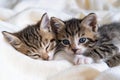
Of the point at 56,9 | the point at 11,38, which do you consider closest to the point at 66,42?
the point at 11,38

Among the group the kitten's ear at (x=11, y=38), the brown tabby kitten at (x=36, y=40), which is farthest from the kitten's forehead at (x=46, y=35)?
the kitten's ear at (x=11, y=38)

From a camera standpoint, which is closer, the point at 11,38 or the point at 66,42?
the point at 11,38

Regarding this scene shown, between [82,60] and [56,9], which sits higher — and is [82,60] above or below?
below

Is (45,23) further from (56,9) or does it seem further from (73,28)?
(56,9)

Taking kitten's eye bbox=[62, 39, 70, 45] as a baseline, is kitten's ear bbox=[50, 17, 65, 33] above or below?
above

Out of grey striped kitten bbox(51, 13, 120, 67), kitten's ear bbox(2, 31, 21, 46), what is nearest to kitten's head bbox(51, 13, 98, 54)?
grey striped kitten bbox(51, 13, 120, 67)

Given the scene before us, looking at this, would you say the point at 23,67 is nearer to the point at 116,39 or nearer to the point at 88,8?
the point at 116,39

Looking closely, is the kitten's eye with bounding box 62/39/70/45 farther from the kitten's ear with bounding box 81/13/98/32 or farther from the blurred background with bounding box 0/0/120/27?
the blurred background with bounding box 0/0/120/27
